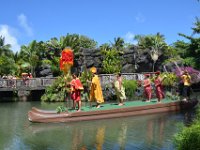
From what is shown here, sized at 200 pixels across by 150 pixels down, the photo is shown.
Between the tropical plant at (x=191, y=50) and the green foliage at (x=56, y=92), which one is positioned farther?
the tropical plant at (x=191, y=50)

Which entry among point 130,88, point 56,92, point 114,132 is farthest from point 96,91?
point 56,92

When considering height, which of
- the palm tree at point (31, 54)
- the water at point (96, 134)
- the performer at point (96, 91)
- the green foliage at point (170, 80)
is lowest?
the water at point (96, 134)

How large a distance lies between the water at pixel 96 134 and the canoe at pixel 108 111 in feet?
0.90

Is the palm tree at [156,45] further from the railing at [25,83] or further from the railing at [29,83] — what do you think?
the railing at [25,83]

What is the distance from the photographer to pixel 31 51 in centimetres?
3972

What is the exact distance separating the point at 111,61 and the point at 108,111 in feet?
62.6

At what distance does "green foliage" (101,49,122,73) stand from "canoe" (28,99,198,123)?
52.4 feet

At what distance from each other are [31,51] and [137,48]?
33.8 feet

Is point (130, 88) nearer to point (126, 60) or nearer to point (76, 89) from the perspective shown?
point (126, 60)

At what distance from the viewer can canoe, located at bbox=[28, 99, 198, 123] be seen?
15906mm

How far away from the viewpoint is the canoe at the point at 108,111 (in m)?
15.9

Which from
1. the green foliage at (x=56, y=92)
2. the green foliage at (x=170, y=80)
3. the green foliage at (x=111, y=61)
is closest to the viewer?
the green foliage at (x=56, y=92)

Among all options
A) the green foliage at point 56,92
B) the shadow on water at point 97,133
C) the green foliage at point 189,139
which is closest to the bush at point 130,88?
the green foliage at point 56,92

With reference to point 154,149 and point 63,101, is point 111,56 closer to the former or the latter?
point 63,101
